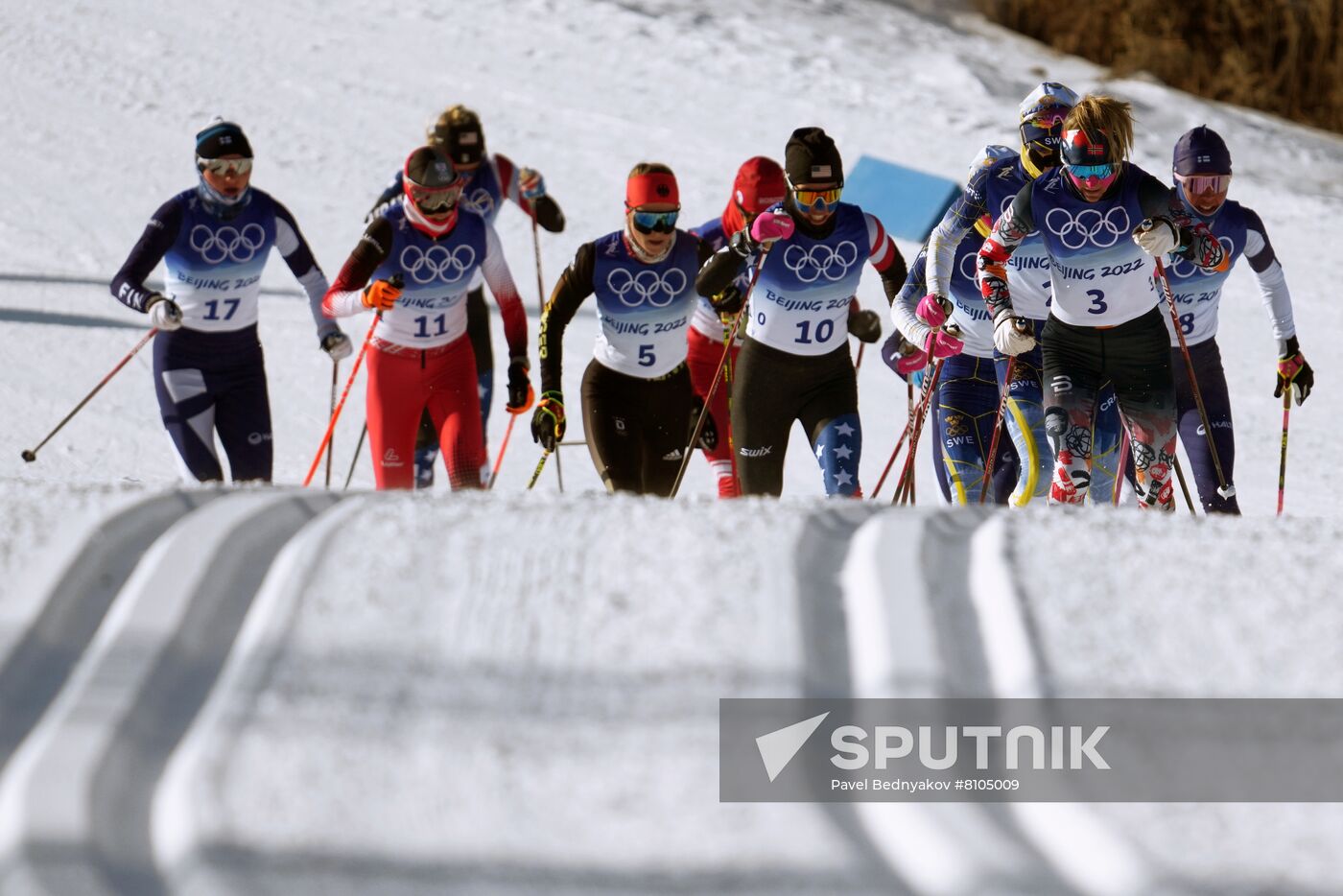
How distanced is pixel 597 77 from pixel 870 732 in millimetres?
12132

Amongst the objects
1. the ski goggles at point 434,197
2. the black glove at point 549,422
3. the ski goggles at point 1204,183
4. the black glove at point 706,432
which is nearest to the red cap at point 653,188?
the ski goggles at point 434,197

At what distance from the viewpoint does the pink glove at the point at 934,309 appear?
570 centimetres

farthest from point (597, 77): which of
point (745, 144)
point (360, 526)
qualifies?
point (360, 526)

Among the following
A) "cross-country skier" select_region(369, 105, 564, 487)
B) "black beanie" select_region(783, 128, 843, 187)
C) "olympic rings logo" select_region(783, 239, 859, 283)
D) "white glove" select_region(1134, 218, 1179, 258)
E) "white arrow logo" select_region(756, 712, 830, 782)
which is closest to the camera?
"white arrow logo" select_region(756, 712, 830, 782)

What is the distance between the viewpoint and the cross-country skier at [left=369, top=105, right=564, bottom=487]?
661cm

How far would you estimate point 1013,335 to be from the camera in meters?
5.28

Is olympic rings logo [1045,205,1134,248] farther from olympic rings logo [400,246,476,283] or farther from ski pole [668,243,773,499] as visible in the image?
olympic rings logo [400,246,476,283]

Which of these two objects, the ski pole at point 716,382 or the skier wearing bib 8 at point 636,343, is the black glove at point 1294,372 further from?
the skier wearing bib 8 at point 636,343

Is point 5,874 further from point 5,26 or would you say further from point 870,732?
point 5,26

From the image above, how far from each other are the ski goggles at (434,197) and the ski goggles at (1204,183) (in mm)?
2766

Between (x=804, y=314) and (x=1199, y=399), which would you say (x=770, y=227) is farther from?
(x=1199, y=399)

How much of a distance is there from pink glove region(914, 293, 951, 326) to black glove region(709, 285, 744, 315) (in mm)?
819

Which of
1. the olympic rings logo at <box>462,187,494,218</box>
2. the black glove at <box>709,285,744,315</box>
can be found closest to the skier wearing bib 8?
the black glove at <box>709,285,744,315</box>

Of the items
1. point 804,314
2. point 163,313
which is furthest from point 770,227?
point 163,313
